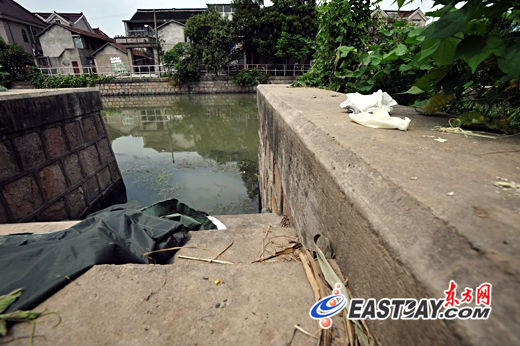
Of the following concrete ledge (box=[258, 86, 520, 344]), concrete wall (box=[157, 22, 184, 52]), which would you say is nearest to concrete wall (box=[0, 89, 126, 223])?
concrete ledge (box=[258, 86, 520, 344])

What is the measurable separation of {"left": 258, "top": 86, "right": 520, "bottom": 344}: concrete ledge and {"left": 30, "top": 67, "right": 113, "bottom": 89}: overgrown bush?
23612 mm

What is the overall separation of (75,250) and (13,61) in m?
27.0

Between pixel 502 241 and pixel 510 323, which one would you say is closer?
pixel 510 323

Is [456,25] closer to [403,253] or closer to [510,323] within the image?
[403,253]

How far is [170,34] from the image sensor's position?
2498cm

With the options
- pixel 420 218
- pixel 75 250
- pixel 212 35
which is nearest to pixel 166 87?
pixel 212 35

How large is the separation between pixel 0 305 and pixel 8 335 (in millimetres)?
131

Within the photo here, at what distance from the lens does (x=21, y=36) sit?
24391 mm

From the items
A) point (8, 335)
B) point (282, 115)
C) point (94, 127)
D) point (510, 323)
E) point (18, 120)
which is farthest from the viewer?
point (94, 127)

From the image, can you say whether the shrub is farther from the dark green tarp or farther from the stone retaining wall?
the dark green tarp

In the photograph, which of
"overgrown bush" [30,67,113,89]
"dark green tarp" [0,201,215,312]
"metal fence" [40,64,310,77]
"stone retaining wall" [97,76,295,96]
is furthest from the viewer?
"metal fence" [40,64,310,77]

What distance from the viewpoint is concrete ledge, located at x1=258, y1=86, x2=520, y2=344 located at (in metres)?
0.47

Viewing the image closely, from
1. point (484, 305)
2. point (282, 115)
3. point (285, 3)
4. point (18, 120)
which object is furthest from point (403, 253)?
point (285, 3)
